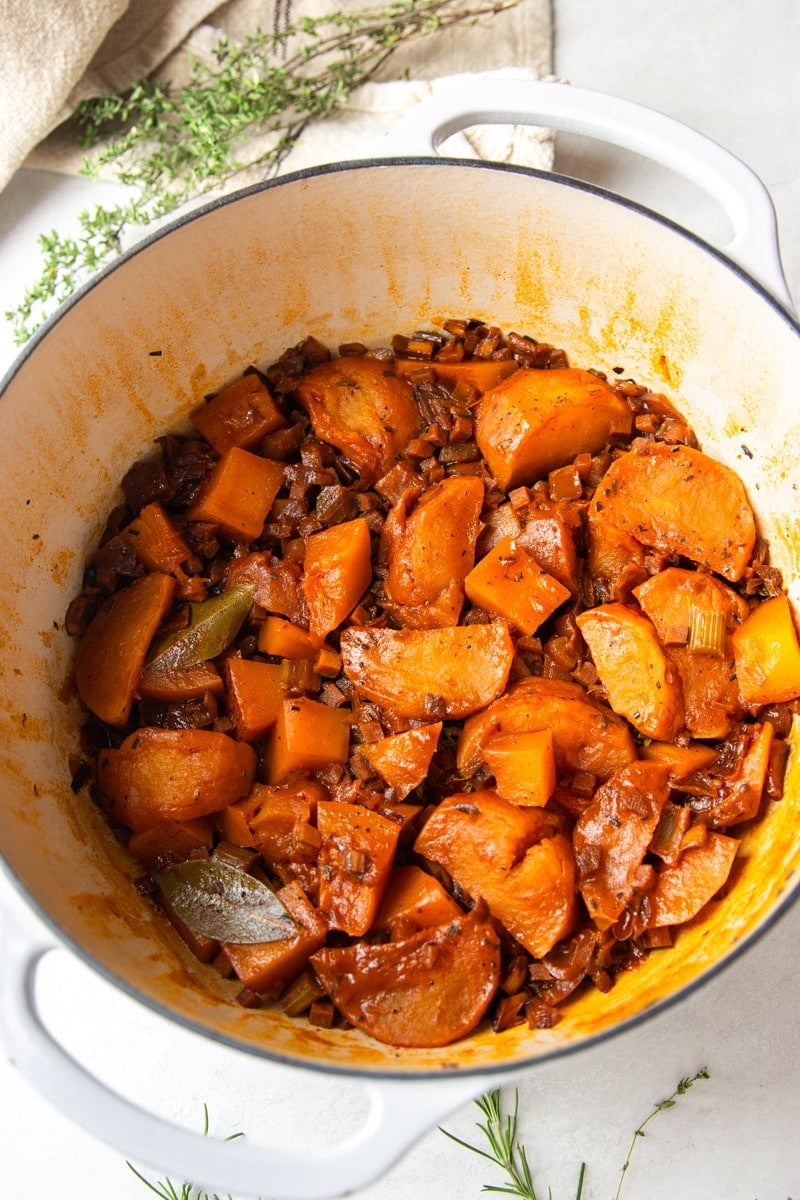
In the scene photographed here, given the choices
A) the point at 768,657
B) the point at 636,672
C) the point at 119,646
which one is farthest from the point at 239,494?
the point at 768,657

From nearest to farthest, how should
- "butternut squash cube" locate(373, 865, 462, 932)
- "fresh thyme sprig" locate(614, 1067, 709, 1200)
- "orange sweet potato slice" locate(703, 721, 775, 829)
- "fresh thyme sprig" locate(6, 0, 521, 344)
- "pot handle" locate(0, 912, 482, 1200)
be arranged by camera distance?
1. "pot handle" locate(0, 912, 482, 1200)
2. "butternut squash cube" locate(373, 865, 462, 932)
3. "orange sweet potato slice" locate(703, 721, 775, 829)
4. "fresh thyme sprig" locate(614, 1067, 709, 1200)
5. "fresh thyme sprig" locate(6, 0, 521, 344)

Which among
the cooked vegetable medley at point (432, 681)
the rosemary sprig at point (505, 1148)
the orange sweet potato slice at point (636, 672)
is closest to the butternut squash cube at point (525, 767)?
the cooked vegetable medley at point (432, 681)

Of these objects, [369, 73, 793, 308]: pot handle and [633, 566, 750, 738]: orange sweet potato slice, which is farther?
[633, 566, 750, 738]: orange sweet potato slice

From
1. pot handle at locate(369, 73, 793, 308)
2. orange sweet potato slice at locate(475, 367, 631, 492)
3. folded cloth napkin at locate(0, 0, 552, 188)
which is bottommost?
orange sweet potato slice at locate(475, 367, 631, 492)

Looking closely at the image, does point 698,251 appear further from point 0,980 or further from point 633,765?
point 0,980

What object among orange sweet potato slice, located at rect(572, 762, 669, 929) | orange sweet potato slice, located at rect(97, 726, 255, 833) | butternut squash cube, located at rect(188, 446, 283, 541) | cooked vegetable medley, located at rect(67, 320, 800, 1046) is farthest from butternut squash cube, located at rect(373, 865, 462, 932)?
butternut squash cube, located at rect(188, 446, 283, 541)

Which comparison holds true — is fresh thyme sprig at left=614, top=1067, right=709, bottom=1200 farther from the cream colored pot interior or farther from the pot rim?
the pot rim

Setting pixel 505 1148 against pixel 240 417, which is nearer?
pixel 505 1148

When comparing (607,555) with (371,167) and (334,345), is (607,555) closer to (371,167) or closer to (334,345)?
(334,345)
